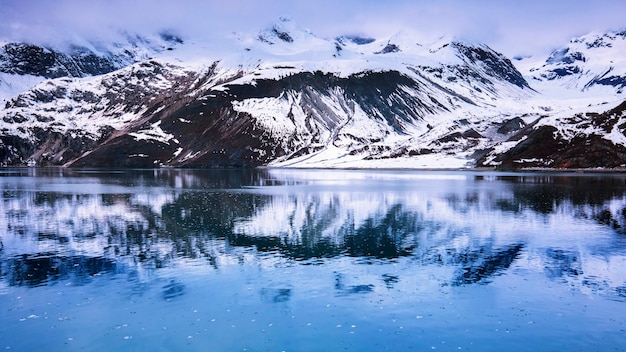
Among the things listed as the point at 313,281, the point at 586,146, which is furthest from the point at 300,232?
the point at 586,146

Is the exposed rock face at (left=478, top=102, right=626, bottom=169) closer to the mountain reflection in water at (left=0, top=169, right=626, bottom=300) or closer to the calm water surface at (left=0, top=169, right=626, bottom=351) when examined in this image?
the mountain reflection in water at (left=0, top=169, right=626, bottom=300)

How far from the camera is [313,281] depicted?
30.7m

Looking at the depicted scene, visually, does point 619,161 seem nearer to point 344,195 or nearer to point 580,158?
point 580,158

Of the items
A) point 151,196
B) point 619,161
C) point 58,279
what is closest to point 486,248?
point 58,279

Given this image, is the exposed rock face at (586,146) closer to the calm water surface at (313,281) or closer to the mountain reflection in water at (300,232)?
the mountain reflection in water at (300,232)

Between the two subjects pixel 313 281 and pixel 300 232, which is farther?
pixel 300 232

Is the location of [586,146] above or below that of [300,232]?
above

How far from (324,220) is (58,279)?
28.7 metres

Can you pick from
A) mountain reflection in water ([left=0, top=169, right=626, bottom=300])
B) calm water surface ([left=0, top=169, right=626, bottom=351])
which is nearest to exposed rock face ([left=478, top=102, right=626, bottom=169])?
mountain reflection in water ([left=0, top=169, right=626, bottom=300])

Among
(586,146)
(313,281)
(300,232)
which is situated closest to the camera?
(313,281)

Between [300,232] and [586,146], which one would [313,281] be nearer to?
[300,232]

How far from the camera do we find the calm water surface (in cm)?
2222

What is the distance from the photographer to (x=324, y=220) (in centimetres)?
5544

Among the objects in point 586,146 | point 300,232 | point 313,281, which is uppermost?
point 586,146
